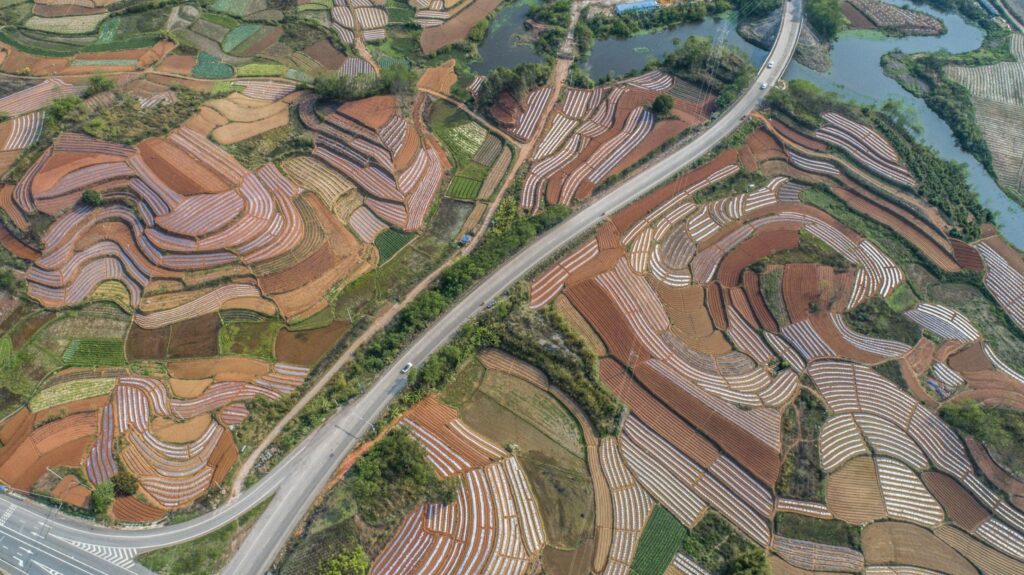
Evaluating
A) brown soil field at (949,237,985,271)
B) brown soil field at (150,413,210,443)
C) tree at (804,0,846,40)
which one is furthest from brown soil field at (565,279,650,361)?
tree at (804,0,846,40)

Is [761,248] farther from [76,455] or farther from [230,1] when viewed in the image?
[230,1]

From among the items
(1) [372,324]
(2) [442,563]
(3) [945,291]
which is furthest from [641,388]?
(3) [945,291]

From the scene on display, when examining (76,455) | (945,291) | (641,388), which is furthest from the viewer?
(945,291)

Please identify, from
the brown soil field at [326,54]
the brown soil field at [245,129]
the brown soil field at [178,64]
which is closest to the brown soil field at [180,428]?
the brown soil field at [245,129]

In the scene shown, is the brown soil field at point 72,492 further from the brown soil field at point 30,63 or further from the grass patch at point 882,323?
the grass patch at point 882,323

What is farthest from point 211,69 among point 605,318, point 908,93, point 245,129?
point 908,93

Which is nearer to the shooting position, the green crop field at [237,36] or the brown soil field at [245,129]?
the brown soil field at [245,129]
